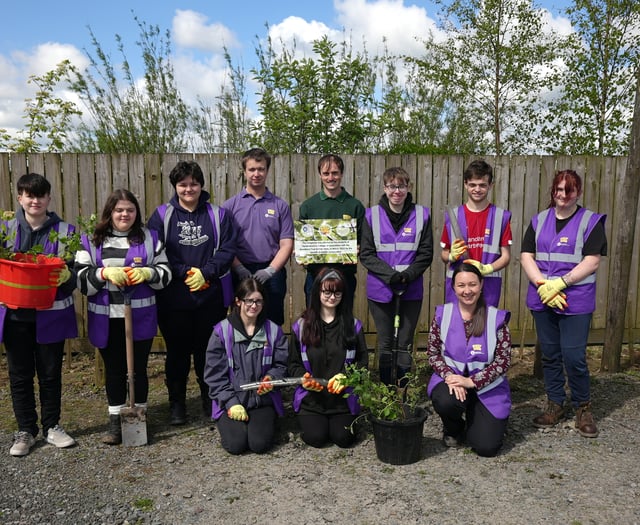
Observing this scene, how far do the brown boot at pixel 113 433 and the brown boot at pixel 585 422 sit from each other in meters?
3.31

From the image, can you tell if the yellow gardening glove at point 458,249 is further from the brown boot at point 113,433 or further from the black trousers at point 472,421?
the brown boot at point 113,433

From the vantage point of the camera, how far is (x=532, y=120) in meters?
10.2

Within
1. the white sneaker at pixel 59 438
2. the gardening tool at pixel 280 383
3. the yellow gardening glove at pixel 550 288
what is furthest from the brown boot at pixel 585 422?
the white sneaker at pixel 59 438

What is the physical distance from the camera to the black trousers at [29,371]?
3875mm

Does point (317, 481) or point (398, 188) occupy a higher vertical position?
point (398, 188)

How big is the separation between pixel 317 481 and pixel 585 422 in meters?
2.08

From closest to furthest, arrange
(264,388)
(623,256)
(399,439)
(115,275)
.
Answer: (399,439) → (115,275) → (264,388) → (623,256)

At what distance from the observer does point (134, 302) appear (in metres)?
3.97

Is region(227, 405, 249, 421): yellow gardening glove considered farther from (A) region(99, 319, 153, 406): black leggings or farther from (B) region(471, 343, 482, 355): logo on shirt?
(B) region(471, 343, 482, 355): logo on shirt

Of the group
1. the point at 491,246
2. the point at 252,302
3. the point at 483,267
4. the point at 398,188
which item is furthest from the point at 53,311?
the point at 491,246

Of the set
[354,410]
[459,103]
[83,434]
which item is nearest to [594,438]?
[354,410]

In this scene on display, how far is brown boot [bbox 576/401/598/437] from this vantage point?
4.18 metres

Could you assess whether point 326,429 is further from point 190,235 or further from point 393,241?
point 190,235

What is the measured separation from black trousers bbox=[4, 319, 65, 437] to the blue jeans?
3.48 metres
